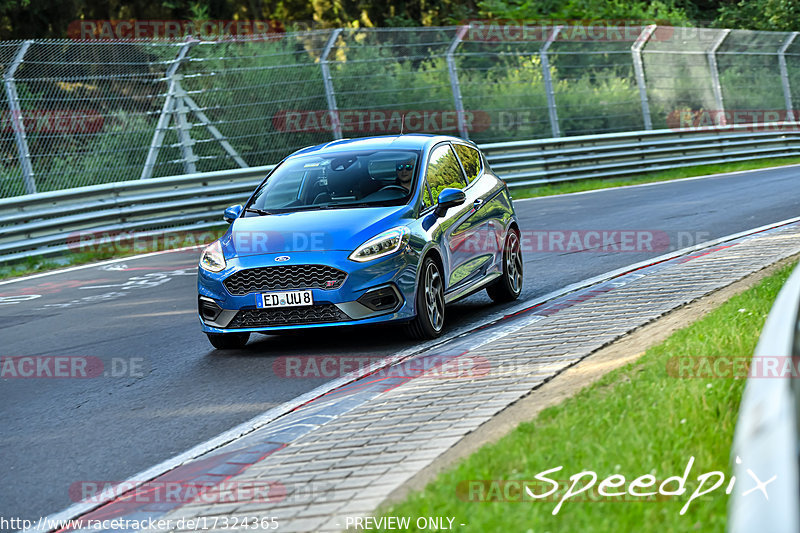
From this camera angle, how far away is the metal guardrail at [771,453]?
92.0 inches

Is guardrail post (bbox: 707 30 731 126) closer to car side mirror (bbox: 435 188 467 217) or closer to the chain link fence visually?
the chain link fence

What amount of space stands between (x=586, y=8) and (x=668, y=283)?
98.9 feet

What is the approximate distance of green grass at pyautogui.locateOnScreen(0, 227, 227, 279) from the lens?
607 inches

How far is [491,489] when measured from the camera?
452cm

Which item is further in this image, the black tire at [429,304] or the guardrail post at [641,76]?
the guardrail post at [641,76]

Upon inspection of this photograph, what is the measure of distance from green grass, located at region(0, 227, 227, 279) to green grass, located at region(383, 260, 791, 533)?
11.1 meters

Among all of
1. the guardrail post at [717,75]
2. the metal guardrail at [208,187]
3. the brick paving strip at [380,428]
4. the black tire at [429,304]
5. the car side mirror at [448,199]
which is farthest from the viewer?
the guardrail post at [717,75]

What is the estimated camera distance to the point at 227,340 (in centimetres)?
908

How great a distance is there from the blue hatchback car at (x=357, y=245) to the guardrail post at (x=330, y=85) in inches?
438
